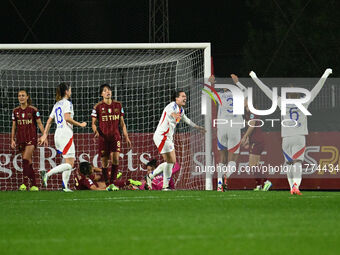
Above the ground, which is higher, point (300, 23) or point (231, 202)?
point (300, 23)

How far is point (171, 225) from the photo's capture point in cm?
754

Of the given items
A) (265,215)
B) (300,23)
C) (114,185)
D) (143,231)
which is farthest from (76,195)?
(300,23)

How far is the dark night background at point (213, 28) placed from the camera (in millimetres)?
33500

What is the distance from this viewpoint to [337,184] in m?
15.9

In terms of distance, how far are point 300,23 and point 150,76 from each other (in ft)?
62.6

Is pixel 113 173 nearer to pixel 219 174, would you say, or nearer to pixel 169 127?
pixel 169 127

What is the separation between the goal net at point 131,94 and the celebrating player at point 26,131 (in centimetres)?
102

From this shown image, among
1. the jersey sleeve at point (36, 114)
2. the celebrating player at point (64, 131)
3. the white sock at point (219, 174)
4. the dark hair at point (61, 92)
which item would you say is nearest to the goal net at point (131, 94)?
the white sock at point (219, 174)

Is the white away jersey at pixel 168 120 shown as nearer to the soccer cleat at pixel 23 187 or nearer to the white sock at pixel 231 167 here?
the white sock at pixel 231 167

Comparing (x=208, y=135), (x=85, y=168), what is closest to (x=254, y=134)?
(x=208, y=135)

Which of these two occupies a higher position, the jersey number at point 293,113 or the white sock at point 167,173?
the jersey number at point 293,113

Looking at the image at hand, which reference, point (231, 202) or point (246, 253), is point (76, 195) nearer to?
point (231, 202)

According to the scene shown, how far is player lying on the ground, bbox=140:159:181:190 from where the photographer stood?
14.5 meters

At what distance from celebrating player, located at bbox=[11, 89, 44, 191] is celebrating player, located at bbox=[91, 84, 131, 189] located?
106cm
